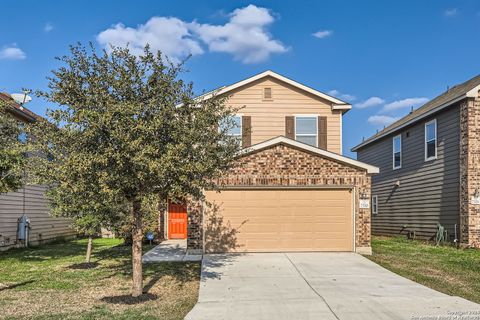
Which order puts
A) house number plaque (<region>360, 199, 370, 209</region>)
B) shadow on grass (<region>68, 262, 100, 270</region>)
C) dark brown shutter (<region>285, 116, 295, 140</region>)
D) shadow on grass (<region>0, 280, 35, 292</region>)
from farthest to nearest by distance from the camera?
dark brown shutter (<region>285, 116, 295, 140</region>) < house number plaque (<region>360, 199, 370, 209</region>) < shadow on grass (<region>68, 262, 100, 270</region>) < shadow on grass (<region>0, 280, 35, 292</region>)

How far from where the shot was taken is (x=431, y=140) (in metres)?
18.8

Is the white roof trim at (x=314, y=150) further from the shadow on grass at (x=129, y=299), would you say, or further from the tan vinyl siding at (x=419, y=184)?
the shadow on grass at (x=129, y=299)

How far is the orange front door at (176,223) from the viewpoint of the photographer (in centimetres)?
2066

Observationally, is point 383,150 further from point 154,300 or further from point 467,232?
point 154,300

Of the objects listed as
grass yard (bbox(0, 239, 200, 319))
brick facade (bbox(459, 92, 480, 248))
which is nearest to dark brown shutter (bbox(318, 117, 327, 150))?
brick facade (bbox(459, 92, 480, 248))

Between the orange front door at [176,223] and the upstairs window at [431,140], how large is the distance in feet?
33.6

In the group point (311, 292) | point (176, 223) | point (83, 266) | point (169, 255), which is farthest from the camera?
point (176, 223)

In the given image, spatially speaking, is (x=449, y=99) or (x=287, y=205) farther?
(x=449, y=99)

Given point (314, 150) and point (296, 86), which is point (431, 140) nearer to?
point (296, 86)

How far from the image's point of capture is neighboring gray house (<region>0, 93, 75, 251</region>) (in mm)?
16766

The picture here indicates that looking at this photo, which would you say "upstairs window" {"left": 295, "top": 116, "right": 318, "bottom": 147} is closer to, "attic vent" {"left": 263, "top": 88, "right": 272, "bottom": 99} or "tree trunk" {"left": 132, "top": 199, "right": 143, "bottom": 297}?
"attic vent" {"left": 263, "top": 88, "right": 272, "bottom": 99}

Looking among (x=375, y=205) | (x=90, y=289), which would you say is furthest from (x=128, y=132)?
(x=375, y=205)

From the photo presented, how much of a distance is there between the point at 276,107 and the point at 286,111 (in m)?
0.40

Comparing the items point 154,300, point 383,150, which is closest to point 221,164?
point 154,300
